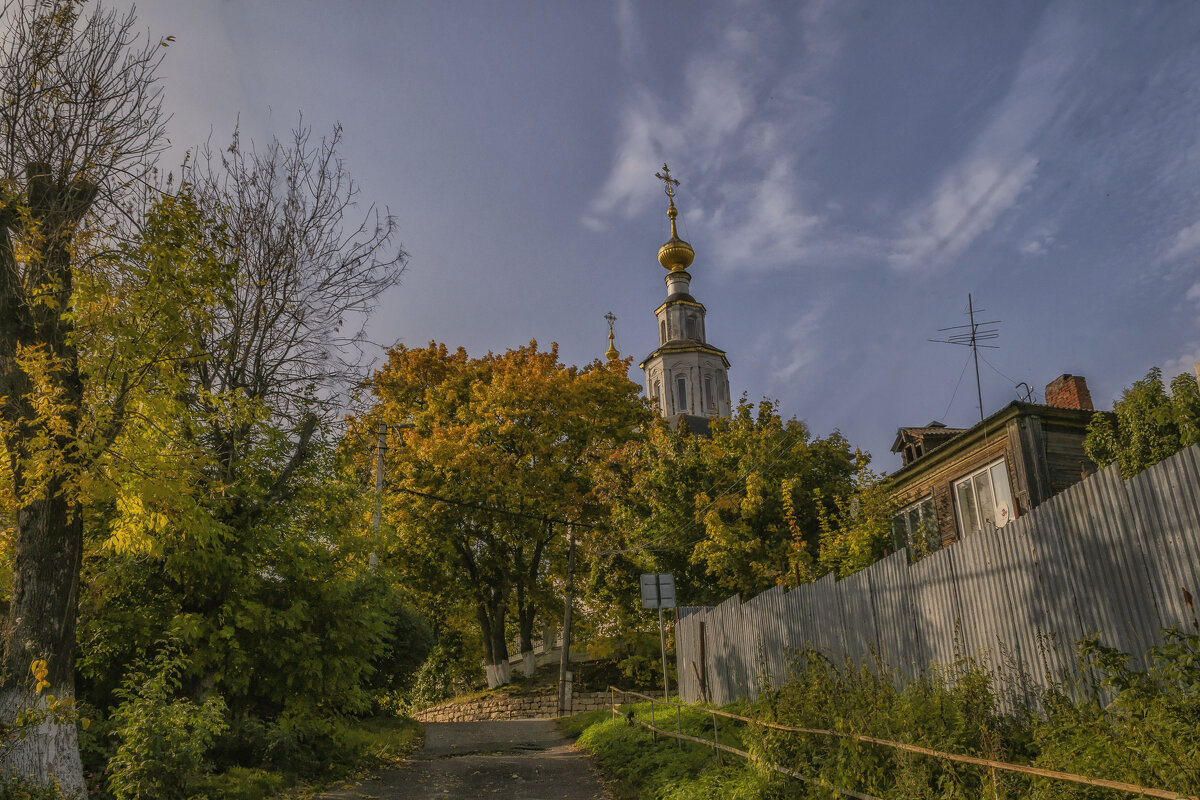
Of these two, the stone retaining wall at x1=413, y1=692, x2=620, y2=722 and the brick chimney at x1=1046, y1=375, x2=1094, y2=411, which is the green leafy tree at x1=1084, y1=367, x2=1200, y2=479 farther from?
the stone retaining wall at x1=413, y1=692, x2=620, y2=722

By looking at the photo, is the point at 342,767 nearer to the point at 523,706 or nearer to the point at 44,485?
the point at 44,485

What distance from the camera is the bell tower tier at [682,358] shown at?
59.8 m

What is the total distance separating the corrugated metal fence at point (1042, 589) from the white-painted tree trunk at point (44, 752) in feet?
27.2

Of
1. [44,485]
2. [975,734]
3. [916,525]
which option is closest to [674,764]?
[975,734]

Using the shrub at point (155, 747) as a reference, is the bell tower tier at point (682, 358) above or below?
above

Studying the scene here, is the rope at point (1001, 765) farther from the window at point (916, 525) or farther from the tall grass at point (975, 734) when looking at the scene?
the window at point (916, 525)

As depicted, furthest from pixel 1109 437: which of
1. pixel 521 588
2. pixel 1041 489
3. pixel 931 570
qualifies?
pixel 521 588

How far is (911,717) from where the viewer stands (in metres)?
7.14

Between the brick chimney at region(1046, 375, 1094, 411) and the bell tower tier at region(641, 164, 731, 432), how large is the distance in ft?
120

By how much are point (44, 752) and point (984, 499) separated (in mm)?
18869

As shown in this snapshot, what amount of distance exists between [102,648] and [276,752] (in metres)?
2.68

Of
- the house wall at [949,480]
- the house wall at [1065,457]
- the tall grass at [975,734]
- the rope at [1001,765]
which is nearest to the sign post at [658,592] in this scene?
the tall grass at [975,734]

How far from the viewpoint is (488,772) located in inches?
534

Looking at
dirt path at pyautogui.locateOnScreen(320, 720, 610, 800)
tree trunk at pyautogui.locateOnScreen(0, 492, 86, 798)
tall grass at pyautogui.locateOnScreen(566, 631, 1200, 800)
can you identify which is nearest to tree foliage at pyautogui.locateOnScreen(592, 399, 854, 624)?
dirt path at pyautogui.locateOnScreen(320, 720, 610, 800)
